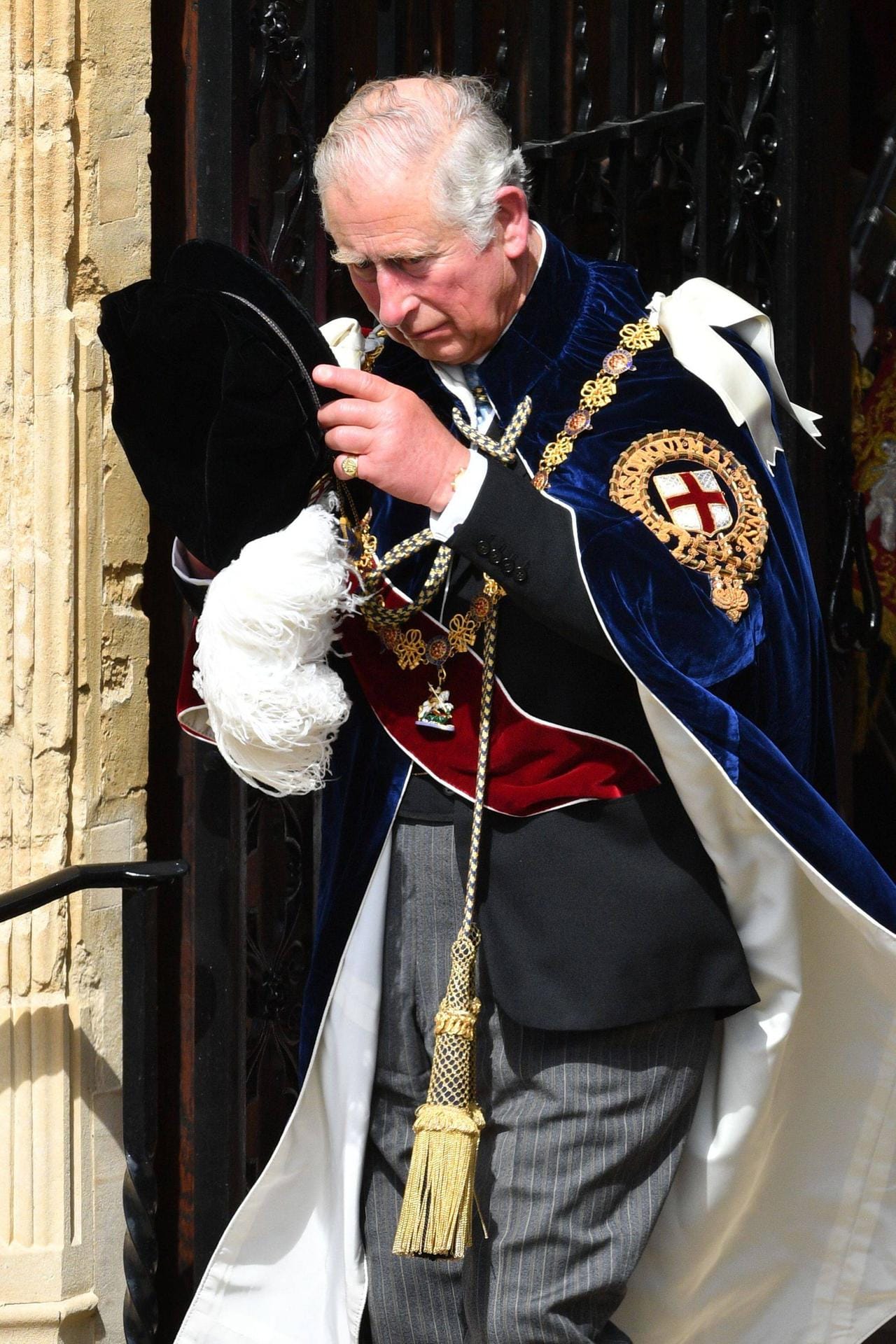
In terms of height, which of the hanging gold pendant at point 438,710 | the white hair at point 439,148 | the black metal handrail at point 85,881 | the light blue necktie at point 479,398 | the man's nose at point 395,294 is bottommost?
the black metal handrail at point 85,881

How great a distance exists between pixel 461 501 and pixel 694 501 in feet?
0.98

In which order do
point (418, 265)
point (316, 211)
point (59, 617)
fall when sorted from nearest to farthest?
point (418, 265) → point (59, 617) → point (316, 211)

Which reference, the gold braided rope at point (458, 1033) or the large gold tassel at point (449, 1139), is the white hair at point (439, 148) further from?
the large gold tassel at point (449, 1139)

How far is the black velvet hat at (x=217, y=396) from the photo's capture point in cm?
196

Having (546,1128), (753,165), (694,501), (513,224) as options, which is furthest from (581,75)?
(546,1128)

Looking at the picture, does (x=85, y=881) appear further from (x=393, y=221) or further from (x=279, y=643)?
(x=393, y=221)

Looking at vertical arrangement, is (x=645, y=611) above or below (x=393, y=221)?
below

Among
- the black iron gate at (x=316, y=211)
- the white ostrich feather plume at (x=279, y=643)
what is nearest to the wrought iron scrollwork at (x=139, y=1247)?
the black iron gate at (x=316, y=211)

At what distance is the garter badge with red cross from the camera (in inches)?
76.8

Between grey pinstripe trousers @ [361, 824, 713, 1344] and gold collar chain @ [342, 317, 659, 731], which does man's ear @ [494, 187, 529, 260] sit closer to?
gold collar chain @ [342, 317, 659, 731]

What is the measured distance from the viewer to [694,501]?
1973 mm

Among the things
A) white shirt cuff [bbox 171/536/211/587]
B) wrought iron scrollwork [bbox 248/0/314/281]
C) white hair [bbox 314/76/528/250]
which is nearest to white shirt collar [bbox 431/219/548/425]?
white hair [bbox 314/76/528/250]

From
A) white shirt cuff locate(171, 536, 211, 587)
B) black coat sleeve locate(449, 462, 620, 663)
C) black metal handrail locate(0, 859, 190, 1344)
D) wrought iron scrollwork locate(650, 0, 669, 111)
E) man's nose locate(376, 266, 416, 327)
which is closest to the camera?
black coat sleeve locate(449, 462, 620, 663)

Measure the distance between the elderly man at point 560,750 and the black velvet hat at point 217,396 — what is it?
0.25ft
